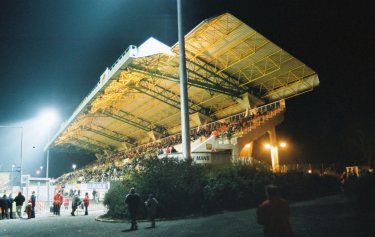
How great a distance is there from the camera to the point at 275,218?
577 centimetres

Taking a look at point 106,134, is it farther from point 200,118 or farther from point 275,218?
point 275,218

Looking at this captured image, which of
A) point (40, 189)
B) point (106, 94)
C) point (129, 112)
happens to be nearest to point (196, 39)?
point (106, 94)

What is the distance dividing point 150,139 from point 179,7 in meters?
33.1

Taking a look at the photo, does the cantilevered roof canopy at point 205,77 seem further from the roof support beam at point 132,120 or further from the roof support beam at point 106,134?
the roof support beam at point 106,134

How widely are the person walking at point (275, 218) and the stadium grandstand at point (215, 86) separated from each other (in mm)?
14676

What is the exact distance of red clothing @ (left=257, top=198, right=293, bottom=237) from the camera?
5734 mm

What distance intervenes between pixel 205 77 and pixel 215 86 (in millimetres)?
1337

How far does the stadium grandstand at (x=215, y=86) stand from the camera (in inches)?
993

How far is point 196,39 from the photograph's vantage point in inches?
1041

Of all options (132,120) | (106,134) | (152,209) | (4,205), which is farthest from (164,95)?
(152,209)

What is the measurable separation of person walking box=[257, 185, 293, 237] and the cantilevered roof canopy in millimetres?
19056

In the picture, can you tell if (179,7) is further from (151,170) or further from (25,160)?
(25,160)

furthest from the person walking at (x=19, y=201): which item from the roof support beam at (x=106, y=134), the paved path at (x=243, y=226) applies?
the roof support beam at (x=106, y=134)

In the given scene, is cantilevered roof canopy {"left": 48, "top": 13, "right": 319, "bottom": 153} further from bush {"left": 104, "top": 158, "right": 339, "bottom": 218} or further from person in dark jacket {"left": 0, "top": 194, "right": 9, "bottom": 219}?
person in dark jacket {"left": 0, "top": 194, "right": 9, "bottom": 219}
